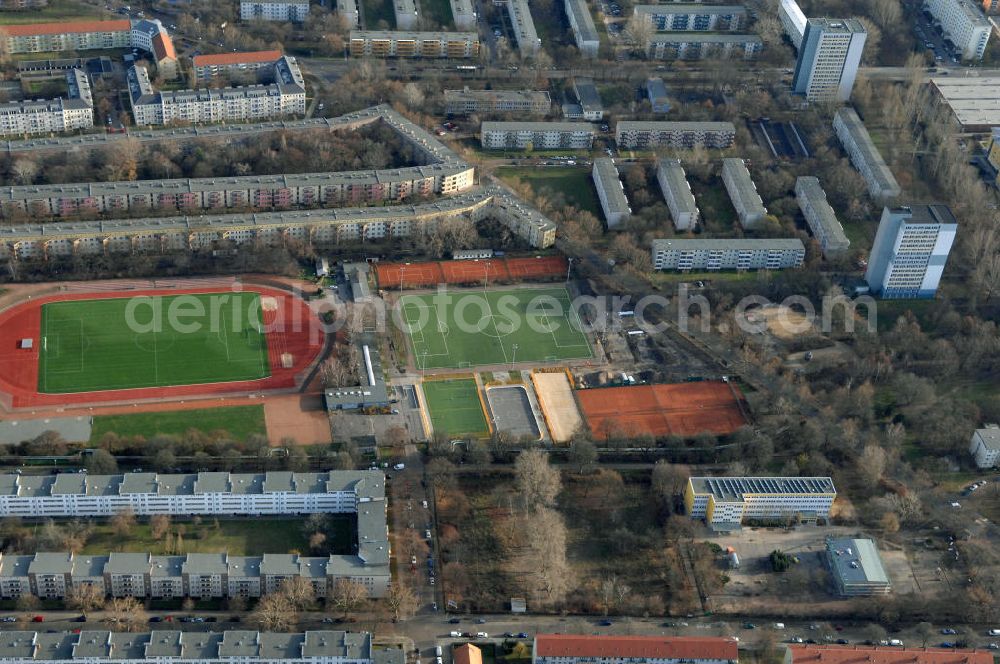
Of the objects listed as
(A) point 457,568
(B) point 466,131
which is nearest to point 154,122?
(B) point 466,131

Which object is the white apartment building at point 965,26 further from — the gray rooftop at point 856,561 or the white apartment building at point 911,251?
the gray rooftop at point 856,561

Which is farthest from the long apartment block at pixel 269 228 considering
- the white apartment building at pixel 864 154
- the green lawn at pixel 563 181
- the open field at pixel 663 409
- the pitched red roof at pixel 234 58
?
the white apartment building at pixel 864 154

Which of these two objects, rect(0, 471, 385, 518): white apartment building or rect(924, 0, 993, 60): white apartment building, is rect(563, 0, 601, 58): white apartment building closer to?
rect(924, 0, 993, 60): white apartment building

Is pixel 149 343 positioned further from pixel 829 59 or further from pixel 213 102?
pixel 829 59

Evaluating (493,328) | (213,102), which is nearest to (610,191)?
(493,328)

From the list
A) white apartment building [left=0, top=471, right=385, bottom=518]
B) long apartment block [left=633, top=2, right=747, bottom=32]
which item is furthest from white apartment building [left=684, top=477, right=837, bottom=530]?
long apartment block [left=633, top=2, right=747, bottom=32]
